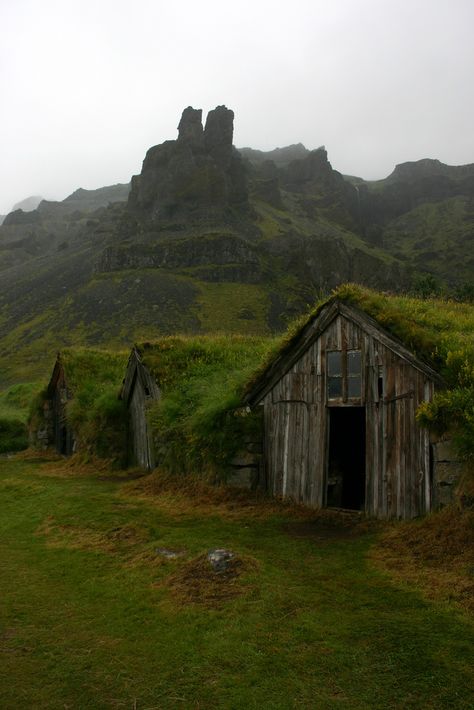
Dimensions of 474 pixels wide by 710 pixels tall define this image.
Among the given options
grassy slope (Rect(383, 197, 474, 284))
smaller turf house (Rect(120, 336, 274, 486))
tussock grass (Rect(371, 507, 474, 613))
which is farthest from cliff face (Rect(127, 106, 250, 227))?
tussock grass (Rect(371, 507, 474, 613))

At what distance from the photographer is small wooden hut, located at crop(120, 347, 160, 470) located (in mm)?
17969

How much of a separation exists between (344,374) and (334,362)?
0.37 meters

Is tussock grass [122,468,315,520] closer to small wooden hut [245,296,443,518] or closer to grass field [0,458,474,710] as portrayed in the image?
small wooden hut [245,296,443,518]

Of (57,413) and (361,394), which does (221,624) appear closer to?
(361,394)

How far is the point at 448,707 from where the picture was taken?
5.05 meters

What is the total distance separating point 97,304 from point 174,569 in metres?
92.8

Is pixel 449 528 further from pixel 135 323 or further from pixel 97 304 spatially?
pixel 97 304

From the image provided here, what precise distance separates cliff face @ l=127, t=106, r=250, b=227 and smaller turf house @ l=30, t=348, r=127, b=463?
358ft

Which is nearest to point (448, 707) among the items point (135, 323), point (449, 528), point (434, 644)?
point (434, 644)

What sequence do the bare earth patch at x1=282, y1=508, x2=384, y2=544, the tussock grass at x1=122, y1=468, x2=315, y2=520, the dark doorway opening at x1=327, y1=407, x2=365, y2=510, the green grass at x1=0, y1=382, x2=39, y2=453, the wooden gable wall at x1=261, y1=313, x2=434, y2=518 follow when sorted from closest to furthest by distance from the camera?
1. the bare earth patch at x1=282, y1=508, x2=384, y2=544
2. the wooden gable wall at x1=261, y1=313, x2=434, y2=518
3. the tussock grass at x1=122, y1=468, x2=315, y2=520
4. the dark doorway opening at x1=327, y1=407, x2=365, y2=510
5. the green grass at x1=0, y1=382, x2=39, y2=453

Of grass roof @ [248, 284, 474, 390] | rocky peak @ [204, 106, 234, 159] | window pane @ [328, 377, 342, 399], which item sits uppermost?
rocky peak @ [204, 106, 234, 159]

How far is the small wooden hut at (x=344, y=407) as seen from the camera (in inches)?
434

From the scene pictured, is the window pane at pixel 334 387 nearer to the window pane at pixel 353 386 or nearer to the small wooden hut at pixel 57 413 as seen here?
the window pane at pixel 353 386

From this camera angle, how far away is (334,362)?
1270 centimetres
